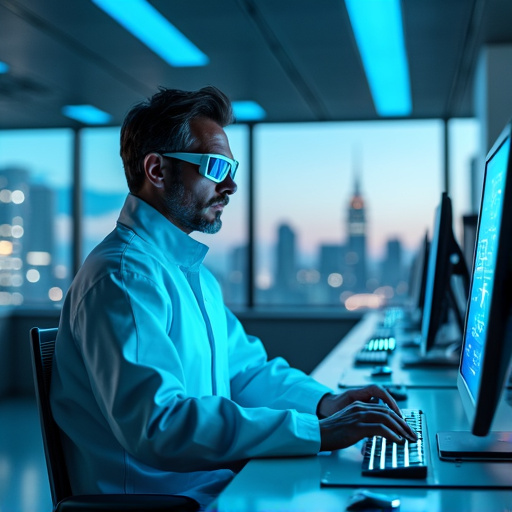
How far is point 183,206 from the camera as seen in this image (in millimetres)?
1638

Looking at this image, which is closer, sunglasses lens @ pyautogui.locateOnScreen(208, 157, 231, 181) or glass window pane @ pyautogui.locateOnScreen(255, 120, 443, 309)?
sunglasses lens @ pyautogui.locateOnScreen(208, 157, 231, 181)

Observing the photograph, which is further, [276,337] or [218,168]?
[276,337]

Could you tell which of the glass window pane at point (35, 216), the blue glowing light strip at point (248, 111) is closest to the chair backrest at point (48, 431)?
the blue glowing light strip at point (248, 111)

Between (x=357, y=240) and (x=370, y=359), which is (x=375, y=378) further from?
(x=357, y=240)

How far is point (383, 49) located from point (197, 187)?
3.23 metres

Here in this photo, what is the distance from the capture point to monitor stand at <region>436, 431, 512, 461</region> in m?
1.28

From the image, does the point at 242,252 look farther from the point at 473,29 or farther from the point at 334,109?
the point at 473,29

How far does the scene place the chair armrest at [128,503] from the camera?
118 cm

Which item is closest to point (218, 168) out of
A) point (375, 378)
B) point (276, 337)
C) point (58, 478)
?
point (58, 478)

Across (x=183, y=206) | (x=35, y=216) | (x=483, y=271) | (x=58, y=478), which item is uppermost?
(x=35, y=216)

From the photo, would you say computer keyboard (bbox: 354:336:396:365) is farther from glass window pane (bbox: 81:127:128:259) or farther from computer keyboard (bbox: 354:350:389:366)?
glass window pane (bbox: 81:127:128:259)

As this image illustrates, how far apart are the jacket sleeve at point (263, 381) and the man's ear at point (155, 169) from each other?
0.49 meters

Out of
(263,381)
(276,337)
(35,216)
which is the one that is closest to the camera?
(263,381)

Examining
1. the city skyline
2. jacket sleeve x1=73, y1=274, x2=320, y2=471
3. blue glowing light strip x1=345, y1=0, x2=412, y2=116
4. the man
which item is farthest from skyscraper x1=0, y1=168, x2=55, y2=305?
jacket sleeve x1=73, y1=274, x2=320, y2=471
